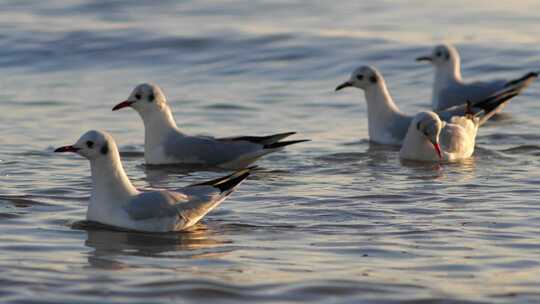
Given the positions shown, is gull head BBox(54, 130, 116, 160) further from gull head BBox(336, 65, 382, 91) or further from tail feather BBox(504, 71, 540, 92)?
tail feather BBox(504, 71, 540, 92)

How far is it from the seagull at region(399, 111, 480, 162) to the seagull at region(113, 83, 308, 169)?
1.20 metres

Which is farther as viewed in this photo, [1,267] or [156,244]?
[156,244]

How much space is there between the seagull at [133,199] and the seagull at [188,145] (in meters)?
3.10

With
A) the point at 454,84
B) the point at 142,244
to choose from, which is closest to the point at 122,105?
the point at 142,244

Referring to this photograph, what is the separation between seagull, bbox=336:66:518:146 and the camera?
48.2 ft

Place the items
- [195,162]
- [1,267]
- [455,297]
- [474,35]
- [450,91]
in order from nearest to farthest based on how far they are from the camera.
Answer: [455,297], [1,267], [195,162], [450,91], [474,35]

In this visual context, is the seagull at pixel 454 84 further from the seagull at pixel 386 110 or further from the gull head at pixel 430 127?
the gull head at pixel 430 127

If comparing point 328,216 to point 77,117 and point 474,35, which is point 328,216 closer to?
point 77,117

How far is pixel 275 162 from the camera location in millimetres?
13461

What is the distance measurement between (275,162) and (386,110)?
205 cm

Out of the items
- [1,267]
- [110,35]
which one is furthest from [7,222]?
[110,35]

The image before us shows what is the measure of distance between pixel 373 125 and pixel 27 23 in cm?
955

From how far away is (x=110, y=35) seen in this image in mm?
21516

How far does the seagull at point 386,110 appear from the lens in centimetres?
1468
